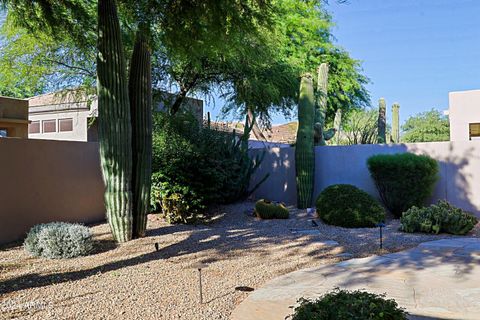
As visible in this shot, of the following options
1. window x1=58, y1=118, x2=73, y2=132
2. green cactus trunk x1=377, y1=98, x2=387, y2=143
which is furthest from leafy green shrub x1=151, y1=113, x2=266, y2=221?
window x1=58, y1=118, x2=73, y2=132

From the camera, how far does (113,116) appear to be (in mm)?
7211

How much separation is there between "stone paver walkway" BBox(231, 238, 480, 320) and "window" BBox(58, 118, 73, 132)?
1608cm

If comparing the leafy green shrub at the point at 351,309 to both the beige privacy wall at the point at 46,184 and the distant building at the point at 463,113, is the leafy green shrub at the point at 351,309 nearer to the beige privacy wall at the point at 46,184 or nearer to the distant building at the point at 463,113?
the beige privacy wall at the point at 46,184

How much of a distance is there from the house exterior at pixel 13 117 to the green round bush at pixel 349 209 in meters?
10.9

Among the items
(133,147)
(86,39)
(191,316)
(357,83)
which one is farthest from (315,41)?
(191,316)

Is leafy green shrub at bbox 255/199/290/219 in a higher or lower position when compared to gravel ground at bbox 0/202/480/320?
higher

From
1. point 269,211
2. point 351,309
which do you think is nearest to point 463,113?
point 269,211

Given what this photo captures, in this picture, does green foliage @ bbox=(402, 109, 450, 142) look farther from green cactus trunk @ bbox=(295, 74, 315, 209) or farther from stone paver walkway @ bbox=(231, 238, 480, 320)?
stone paver walkway @ bbox=(231, 238, 480, 320)

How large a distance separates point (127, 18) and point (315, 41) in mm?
14494

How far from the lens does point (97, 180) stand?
10133mm

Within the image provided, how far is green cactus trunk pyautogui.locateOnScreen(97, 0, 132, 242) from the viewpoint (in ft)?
23.7

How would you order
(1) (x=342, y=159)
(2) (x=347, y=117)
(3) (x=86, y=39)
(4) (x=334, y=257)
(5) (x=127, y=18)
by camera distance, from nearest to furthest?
(4) (x=334, y=257) → (5) (x=127, y=18) → (3) (x=86, y=39) → (1) (x=342, y=159) → (2) (x=347, y=117)

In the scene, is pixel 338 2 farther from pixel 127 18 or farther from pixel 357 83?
pixel 357 83

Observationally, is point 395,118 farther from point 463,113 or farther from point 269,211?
point 269,211
